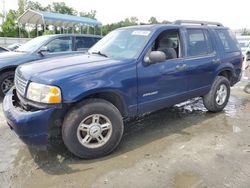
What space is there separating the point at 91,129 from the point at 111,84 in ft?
2.19

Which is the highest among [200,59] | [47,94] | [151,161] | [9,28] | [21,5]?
[21,5]

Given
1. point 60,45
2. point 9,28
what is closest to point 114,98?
point 60,45

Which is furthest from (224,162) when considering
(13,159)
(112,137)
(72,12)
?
(72,12)

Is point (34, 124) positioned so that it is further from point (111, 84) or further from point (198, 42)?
point (198, 42)

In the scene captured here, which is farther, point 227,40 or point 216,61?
point 227,40

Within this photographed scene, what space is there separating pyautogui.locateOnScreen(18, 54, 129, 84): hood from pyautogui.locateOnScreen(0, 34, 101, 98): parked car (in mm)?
3006

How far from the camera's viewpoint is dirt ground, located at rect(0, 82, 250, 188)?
3.23m

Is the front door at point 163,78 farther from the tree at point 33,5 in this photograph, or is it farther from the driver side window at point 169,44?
the tree at point 33,5

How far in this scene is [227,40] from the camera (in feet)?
19.4

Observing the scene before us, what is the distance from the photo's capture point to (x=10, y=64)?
682 cm

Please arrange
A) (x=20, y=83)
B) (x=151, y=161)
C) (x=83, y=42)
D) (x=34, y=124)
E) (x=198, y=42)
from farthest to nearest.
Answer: (x=83, y=42)
(x=198, y=42)
(x=20, y=83)
(x=151, y=161)
(x=34, y=124)

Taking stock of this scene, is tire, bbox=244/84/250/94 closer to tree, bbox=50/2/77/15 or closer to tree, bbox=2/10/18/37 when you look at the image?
tree, bbox=2/10/18/37

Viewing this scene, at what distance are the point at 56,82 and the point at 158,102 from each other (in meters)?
1.80

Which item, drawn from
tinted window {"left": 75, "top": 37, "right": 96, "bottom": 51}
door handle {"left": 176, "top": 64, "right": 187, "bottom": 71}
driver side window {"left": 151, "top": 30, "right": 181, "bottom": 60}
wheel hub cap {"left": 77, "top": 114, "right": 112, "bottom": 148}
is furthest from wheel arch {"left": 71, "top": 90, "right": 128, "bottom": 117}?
tinted window {"left": 75, "top": 37, "right": 96, "bottom": 51}
